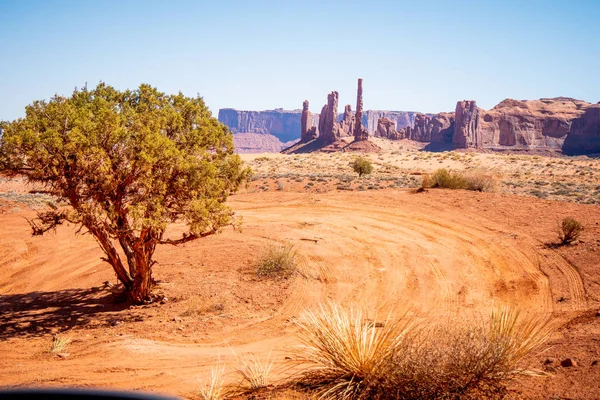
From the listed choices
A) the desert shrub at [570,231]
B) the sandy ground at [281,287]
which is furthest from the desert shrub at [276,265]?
the desert shrub at [570,231]

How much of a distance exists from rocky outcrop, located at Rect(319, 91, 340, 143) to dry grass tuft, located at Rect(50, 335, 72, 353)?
349 feet

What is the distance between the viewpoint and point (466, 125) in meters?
121

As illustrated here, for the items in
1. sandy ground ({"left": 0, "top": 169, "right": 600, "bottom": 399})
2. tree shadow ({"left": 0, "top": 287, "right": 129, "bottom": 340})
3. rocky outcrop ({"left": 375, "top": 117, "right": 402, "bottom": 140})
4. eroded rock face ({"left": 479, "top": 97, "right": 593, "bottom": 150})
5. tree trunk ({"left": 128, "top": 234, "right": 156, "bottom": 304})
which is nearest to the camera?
sandy ground ({"left": 0, "top": 169, "right": 600, "bottom": 399})

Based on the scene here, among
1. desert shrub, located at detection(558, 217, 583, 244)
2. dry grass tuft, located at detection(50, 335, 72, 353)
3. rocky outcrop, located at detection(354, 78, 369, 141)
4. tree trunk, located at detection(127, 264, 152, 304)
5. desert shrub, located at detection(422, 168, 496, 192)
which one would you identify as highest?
rocky outcrop, located at detection(354, 78, 369, 141)

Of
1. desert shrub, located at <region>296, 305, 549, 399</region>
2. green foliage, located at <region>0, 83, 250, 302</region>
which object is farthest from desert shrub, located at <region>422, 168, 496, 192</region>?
desert shrub, located at <region>296, 305, 549, 399</region>

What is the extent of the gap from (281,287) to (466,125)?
398ft

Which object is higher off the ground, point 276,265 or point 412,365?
point 412,365

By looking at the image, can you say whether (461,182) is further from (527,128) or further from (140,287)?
(527,128)

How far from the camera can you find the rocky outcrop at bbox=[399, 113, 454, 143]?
13025 centimetres

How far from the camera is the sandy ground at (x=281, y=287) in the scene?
23.7 ft

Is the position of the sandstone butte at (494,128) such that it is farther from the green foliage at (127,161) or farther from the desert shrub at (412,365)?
the desert shrub at (412,365)

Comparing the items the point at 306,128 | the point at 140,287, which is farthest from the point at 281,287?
the point at 306,128

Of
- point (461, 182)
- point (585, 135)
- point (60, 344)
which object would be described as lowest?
point (60, 344)

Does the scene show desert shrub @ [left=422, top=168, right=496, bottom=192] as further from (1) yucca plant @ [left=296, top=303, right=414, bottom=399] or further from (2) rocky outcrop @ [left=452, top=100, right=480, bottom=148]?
(2) rocky outcrop @ [left=452, top=100, right=480, bottom=148]
